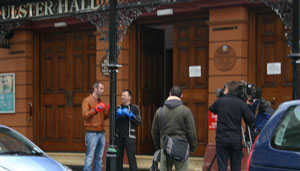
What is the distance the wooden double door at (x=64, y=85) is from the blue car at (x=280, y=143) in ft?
28.8

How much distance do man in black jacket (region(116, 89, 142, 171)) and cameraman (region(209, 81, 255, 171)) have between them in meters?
2.17

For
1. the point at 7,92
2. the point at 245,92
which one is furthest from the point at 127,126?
the point at 7,92

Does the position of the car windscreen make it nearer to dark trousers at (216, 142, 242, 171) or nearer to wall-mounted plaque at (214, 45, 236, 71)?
dark trousers at (216, 142, 242, 171)

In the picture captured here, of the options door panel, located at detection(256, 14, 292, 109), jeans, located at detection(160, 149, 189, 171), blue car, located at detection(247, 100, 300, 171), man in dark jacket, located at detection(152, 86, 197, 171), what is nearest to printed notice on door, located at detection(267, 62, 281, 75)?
door panel, located at detection(256, 14, 292, 109)

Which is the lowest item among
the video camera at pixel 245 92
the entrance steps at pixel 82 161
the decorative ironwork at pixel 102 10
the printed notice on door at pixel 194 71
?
the entrance steps at pixel 82 161

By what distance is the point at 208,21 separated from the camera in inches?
446

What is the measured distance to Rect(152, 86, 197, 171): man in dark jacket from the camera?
770 centimetres

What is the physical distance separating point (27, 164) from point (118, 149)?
9.47 feet

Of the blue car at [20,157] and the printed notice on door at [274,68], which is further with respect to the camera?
the printed notice on door at [274,68]

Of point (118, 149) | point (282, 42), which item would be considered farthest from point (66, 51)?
point (282, 42)

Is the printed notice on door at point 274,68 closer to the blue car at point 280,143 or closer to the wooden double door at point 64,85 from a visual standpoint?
the wooden double door at point 64,85

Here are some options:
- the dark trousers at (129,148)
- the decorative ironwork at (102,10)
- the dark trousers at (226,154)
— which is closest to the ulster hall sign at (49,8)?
the decorative ironwork at (102,10)

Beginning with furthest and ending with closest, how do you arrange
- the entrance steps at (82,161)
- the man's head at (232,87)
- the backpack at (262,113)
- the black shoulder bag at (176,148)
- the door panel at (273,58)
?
1. the entrance steps at (82,161)
2. the door panel at (273,58)
3. the backpack at (262,113)
4. the man's head at (232,87)
5. the black shoulder bag at (176,148)

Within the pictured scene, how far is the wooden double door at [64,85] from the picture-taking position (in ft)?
44.8
